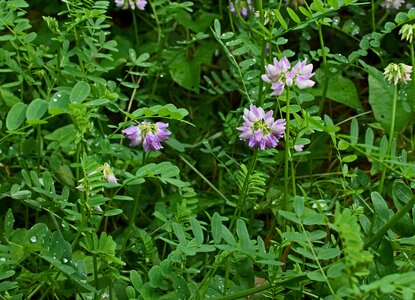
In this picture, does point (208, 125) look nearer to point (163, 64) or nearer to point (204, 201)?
point (163, 64)

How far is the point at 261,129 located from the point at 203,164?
0.62 m

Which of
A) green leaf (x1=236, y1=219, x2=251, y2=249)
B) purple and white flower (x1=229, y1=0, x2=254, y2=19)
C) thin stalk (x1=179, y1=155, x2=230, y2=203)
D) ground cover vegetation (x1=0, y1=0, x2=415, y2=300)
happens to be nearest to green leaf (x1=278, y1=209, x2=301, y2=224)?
ground cover vegetation (x1=0, y1=0, x2=415, y2=300)

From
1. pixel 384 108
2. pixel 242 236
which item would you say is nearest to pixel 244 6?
pixel 384 108

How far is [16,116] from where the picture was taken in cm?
131

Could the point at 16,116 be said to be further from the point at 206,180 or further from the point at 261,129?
the point at 206,180

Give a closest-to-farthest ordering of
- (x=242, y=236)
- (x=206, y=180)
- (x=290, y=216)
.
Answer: (x=290, y=216)
(x=242, y=236)
(x=206, y=180)

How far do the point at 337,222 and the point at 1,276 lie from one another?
0.54 meters

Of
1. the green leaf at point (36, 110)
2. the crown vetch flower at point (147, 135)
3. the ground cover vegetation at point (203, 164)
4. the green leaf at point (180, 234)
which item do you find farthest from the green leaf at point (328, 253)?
the green leaf at point (36, 110)

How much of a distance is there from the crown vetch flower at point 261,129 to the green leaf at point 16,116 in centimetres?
34

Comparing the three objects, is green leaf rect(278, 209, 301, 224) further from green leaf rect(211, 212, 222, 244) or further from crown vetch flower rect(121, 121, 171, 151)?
crown vetch flower rect(121, 121, 171, 151)

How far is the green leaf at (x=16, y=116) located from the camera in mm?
1309

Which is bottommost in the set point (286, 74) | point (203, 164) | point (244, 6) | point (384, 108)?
point (203, 164)

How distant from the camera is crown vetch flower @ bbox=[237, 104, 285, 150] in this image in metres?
1.33

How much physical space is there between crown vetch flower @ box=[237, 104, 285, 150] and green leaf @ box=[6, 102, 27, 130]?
0.34 metres
